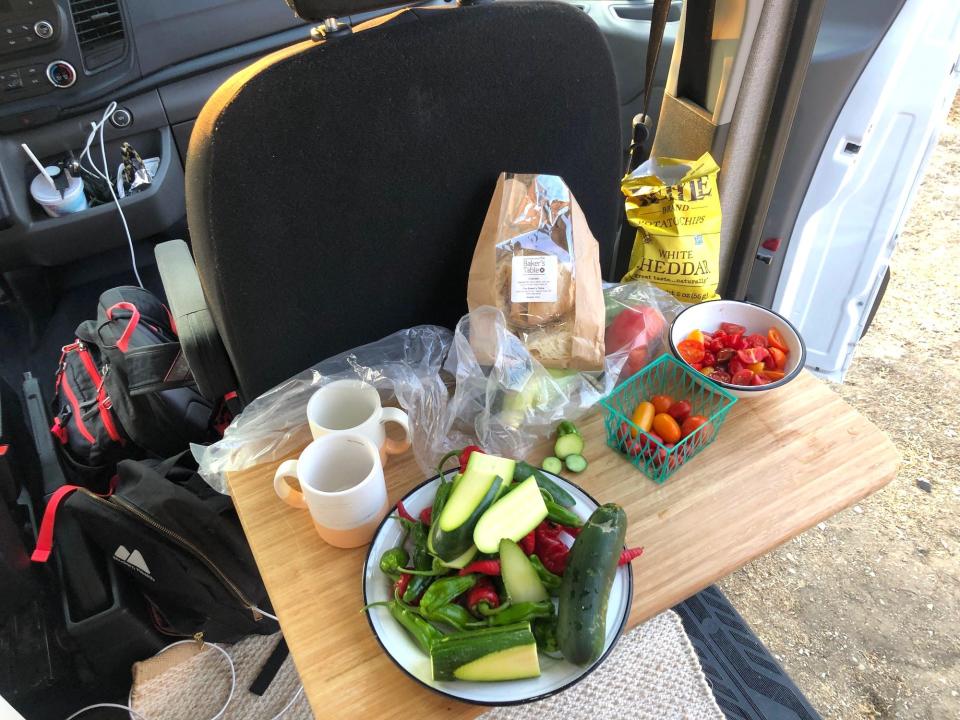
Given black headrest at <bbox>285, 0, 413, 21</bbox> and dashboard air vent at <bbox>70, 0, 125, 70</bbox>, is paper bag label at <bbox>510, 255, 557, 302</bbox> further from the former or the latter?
dashboard air vent at <bbox>70, 0, 125, 70</bbox>

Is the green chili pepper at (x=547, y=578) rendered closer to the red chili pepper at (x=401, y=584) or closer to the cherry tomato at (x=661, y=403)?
the red chili pepper at (x=401, y=584)

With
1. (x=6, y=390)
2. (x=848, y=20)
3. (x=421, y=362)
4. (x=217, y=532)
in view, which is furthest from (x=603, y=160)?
(x=6, y=390)

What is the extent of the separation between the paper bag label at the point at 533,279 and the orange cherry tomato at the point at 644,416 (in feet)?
0.62

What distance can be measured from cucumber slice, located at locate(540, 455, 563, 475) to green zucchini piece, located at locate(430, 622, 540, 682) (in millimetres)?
251

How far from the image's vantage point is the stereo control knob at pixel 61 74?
1641 mm

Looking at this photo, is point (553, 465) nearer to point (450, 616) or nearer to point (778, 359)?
point (450, 616)

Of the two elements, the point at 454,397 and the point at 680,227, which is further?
the point at 680,227

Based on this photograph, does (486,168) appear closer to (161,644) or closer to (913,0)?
(913,0)

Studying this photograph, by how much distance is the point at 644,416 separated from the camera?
34.8 inches

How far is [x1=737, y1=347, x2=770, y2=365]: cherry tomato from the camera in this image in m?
0.93

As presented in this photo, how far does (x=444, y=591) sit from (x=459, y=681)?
3.4 inches

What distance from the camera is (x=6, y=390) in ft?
4.99

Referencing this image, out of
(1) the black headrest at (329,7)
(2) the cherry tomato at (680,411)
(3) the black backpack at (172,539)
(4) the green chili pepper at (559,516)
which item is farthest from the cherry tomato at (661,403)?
(3) the black backpack at (172,539)

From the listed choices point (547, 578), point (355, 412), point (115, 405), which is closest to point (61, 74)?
point (115, 405)
